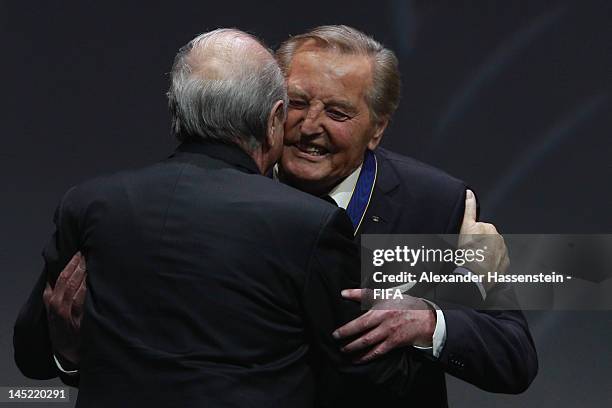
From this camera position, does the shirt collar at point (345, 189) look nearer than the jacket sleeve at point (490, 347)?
No

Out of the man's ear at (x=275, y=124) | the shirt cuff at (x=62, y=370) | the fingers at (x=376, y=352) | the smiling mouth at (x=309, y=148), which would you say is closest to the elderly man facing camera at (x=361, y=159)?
the smiling mouth at (x=309, y=148)

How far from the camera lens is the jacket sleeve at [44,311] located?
227cm

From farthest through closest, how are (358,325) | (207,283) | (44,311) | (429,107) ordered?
(429,107), (44,311), (358,325), (207,283)

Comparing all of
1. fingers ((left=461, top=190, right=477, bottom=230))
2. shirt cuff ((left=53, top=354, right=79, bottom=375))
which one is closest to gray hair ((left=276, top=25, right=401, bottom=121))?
fingers ((left=461, top=190, right=477, bottom=230))

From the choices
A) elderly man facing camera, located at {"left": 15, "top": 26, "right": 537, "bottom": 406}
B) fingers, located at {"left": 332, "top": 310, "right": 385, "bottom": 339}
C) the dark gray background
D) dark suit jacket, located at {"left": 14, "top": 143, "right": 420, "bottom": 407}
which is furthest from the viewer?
the dark gray background

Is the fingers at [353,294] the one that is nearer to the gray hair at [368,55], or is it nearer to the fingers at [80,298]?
the fingers at [80,298]

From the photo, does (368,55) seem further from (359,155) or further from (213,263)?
(213,263)

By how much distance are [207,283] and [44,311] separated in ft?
1.37

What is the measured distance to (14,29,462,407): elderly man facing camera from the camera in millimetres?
2133

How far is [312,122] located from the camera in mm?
2770

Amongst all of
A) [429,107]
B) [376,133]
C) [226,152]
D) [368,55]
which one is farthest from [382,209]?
[429,107]

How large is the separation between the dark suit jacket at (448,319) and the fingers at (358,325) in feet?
0.54

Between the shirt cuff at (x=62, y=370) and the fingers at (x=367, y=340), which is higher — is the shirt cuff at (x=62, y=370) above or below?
below

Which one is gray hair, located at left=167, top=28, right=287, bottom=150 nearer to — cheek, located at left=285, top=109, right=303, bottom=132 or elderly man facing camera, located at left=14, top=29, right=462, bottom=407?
elderly man facing camera, located at left=14, top=29, right=462, bottom=407
